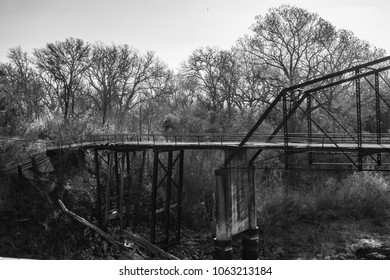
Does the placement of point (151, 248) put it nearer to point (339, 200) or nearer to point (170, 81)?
point (339, 200)

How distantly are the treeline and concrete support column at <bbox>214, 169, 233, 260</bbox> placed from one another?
1252 cm

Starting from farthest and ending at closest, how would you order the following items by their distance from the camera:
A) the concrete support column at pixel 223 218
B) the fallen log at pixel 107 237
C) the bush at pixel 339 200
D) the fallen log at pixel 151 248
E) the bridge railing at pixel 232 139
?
1. the bush at pixel 339 200
2. the fallen log at pixel 107 237
3. the fallen log at pixel 151 248
4. the bridge railing at pixel 232 139
5. the concrete support column at pixel 223 218

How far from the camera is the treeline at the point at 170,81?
2731cm

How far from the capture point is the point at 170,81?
118 feet

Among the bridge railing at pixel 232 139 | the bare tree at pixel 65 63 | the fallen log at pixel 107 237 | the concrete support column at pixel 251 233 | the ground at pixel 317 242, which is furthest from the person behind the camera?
the bare tree at pixel 65 63

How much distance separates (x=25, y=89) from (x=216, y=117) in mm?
14177

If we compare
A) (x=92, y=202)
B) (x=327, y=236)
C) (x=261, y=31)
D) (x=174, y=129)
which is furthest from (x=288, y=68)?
(x=92, y=202)

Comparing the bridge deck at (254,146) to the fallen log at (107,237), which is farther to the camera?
the fallen log at (107,237)

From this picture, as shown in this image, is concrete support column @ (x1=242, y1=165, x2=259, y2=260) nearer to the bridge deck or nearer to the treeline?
the bridge deck

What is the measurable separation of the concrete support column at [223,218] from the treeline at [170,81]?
41.1 ft

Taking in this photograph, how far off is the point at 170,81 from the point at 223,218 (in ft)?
69.3

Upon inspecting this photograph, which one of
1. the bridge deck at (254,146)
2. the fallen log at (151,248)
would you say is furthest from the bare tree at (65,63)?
the fallen log at (151,248)

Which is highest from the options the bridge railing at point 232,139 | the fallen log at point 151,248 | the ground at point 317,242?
the bridge railing at point 232,139

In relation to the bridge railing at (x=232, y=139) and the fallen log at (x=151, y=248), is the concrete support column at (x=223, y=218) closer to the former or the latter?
the bridge railing at (x=232, y=139)
